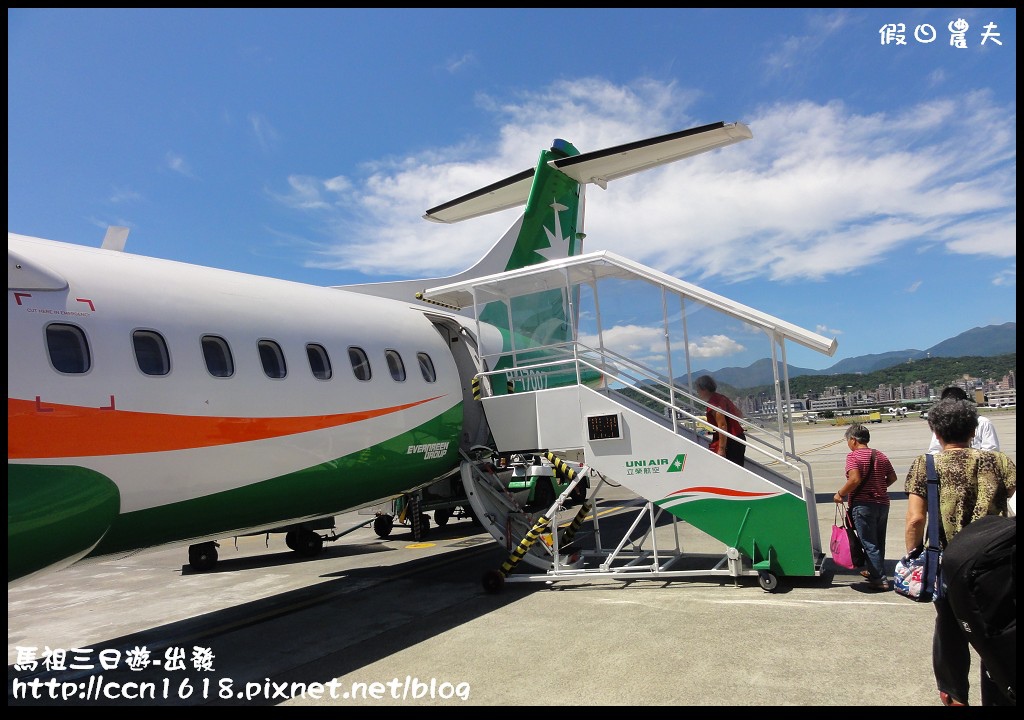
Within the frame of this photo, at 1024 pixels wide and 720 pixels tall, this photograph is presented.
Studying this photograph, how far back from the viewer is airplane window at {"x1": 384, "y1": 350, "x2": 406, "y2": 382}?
9242mm

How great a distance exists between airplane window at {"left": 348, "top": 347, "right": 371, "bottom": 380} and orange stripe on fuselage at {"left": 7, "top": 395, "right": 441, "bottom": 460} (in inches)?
53.3

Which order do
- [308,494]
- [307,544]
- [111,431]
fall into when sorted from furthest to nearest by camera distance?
[307,544], [308,494], [111,431]

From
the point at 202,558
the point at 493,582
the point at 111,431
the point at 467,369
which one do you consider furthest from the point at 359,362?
the point at 202,558

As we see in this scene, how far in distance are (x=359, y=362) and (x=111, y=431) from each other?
3246 millimetres

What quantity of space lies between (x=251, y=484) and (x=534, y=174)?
9.37 meters

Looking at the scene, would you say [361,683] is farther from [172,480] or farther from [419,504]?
[419,504]

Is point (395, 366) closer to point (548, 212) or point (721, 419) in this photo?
point (721, 419)

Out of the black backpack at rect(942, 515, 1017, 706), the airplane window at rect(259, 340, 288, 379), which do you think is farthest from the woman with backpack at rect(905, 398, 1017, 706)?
the airplane window at rect(259, 340, 288, 379)

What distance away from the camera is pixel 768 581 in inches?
319

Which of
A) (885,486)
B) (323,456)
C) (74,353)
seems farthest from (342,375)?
(885,486)

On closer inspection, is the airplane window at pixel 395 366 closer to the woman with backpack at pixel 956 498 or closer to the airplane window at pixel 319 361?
the airplane window at pixel 319 361

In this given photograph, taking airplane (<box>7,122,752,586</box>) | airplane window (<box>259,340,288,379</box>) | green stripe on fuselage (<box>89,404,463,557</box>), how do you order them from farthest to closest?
airplane window (<box>259,340,288,379</box>), green stripe on fuselage (<box>89,404,463,557</box>), airplane (<box>7,122,752,586</box>)

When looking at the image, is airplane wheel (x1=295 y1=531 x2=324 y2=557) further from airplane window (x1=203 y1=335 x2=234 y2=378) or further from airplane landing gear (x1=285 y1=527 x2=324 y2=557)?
airplane window (x1=203 y1=335 x2=234 y2=378)

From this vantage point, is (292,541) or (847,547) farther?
(292,541)
